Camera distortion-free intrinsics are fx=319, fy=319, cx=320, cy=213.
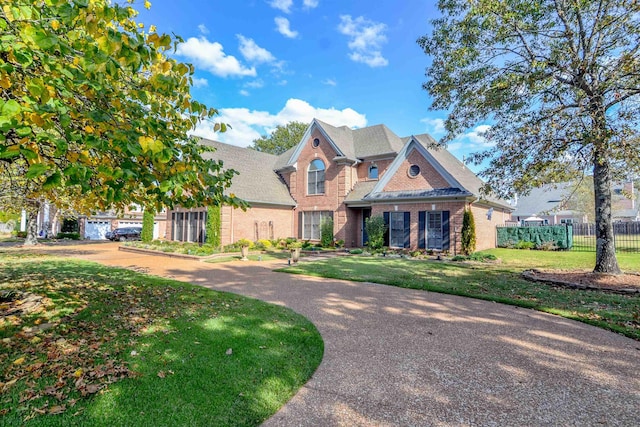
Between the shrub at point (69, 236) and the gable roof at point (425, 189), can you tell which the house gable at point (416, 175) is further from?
the shrub at point (69, 236)

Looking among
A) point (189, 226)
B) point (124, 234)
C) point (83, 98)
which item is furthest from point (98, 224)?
point (83, 98)

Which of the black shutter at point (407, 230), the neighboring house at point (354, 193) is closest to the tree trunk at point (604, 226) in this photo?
the neighboring house at point (354, 193)

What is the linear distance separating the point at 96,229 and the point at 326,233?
1122 inches

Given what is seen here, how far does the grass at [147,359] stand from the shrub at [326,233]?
47.5 feet

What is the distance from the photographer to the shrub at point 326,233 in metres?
21.4

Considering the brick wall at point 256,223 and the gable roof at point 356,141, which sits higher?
the gable roof at point 356,141

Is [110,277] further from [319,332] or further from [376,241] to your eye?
[376,241]

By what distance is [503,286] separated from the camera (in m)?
9.22

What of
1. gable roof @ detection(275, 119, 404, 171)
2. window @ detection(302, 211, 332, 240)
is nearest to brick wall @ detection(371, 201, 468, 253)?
gable roof @ detection(275, 119, 404, 171)

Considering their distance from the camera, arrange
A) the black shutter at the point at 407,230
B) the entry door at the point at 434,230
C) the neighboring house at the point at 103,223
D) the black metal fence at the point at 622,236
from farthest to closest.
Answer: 1. the neighboring house at the point at 103,223
2. the black metal fence at the point at 622,236
3. the black shutter at the point at 407,230
4. the entry door at the point at 434,230

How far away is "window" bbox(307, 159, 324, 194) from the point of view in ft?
76.2

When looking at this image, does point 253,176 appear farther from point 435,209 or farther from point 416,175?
point 435,209

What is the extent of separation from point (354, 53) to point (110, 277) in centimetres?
1423

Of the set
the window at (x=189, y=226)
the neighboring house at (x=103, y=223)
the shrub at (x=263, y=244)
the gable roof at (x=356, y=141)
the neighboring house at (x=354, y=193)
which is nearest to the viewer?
the neighboring house at (x=354, y=193)
